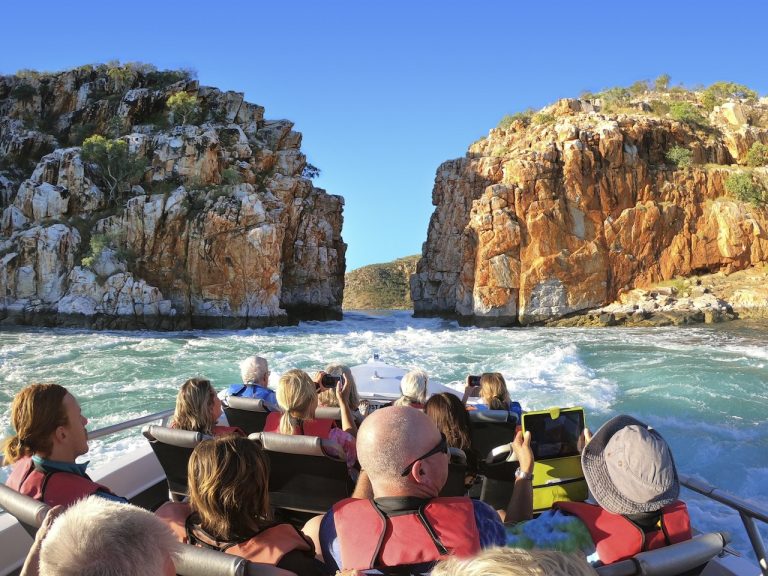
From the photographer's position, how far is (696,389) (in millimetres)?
11359

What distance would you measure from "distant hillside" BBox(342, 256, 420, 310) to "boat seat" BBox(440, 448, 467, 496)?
78.8 meters

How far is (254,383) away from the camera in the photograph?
439cm

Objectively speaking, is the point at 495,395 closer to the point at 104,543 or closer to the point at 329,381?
the point at 329,381

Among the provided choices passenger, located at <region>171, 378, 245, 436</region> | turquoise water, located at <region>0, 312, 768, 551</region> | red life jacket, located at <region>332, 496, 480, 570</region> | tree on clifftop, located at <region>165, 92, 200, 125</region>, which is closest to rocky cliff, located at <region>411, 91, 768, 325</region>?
turquoise water, located at <region>0, 312, 768, 551</region>

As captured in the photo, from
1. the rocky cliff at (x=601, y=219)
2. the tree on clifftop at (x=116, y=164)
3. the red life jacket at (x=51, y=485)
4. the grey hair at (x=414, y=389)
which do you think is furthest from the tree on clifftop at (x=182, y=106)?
the red life jacket at (x=51, y=485)

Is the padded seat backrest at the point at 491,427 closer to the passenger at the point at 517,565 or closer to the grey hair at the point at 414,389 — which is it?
the grey hair at the point at 414,389

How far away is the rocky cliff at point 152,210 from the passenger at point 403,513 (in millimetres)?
29052

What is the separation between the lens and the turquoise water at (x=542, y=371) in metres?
7.38

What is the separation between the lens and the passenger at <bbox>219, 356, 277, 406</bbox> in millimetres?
4219

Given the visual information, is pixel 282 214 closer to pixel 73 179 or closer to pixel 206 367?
Answer: pixel 73 179

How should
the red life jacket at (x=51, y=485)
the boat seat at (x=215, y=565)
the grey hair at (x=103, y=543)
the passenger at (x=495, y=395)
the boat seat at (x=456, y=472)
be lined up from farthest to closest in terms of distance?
the passenger at (x=495, y=395)
the boat seat at (x=456, y=472)
the red life jacket at (x=51, y=485)
the boat seat at (x=215, y=565)
the grey hair at (x=103, y=543)

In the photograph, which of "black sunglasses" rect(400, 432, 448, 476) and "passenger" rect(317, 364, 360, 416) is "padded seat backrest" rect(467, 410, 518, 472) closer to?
"passenger" rect(317, 364, 360, 416)

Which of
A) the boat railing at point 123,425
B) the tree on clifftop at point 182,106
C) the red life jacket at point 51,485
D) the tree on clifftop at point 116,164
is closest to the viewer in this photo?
the red life jacket at point 51,485

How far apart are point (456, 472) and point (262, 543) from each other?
1.27 m
